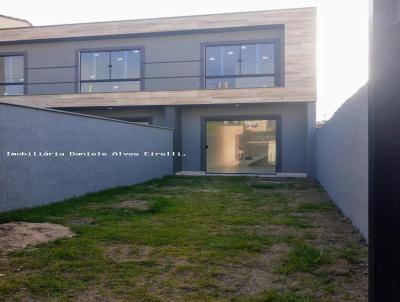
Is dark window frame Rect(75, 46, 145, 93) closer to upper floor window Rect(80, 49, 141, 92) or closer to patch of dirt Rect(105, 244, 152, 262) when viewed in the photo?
upper floor window Rect(80, 49, 141, 92)

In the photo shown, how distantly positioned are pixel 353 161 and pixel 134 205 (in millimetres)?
4056

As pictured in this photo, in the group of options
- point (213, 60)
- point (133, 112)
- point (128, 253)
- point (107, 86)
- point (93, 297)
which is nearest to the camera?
point (93, 297)

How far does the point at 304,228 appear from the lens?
5.10m

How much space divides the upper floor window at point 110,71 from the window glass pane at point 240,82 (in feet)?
10.2

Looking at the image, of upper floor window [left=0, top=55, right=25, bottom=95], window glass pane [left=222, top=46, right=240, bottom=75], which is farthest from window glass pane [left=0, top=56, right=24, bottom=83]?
window glass pane [left=222, top=46, right=240, bottom=75]

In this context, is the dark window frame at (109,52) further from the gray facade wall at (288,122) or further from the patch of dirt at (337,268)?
the patch of dirt at (337,268)

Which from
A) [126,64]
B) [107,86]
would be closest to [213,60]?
[126,64]

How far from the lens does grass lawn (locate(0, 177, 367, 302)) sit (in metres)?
2.87

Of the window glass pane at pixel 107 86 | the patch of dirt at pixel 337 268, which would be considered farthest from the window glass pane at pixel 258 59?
the patch of dirt at pixel 337 268

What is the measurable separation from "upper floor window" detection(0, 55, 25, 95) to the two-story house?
0.45m

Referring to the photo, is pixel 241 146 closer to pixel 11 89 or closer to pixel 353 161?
pixel 353 161

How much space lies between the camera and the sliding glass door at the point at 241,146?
48.1 ft

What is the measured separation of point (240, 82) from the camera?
14469 millimetres

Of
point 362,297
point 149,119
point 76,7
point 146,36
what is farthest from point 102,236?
point 76,7
